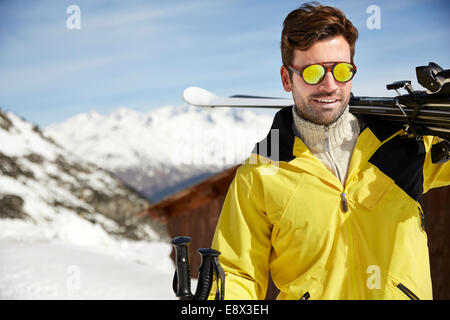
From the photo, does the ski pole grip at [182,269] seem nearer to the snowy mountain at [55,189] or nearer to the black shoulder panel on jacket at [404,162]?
the black shoulder panel on jacket at [404,162]

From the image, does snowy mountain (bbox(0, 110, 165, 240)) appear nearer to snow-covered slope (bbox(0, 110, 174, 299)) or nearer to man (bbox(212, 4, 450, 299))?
snow-covered slope (bbox(0, 110, 174, 299))

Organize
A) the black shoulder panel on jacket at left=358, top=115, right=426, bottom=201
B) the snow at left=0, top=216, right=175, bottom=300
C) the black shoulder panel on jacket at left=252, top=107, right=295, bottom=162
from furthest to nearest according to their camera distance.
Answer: the snow at left=0, top=216, right=175, bottom=300, the black shoulder panel on jacket at left=252, top=107, right=295, bottom=162, the black shoulder panel on jacket at left=358, top=115, right=426, bottom=201

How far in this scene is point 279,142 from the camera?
222 centimetres

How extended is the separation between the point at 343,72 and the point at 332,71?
5cm

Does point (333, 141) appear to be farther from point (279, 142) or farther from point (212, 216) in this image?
point (212, 216)

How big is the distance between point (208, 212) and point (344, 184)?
381 inches

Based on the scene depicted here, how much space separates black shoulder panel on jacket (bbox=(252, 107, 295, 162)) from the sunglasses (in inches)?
11.9

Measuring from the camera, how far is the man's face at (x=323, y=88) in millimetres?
2031

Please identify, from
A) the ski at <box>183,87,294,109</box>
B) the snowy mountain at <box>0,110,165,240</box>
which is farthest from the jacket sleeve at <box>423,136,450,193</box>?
the snowy mountain at <box>0,110,165,240</box>

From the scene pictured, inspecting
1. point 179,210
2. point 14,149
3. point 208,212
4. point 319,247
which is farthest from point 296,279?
point 14,149

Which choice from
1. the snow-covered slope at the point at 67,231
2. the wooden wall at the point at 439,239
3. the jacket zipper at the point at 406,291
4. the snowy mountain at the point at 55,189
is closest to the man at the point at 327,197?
the jacket zipper at the point at 406,291

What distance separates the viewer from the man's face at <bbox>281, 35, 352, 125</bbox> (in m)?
2.03

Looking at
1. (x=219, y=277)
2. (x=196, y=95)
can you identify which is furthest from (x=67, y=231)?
(x=219, y=277)

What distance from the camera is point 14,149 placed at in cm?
4459
